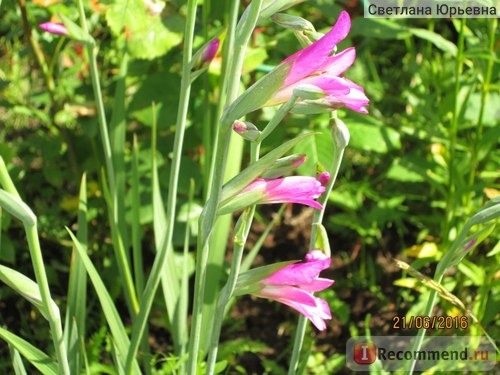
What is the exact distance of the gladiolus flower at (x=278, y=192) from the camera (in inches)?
37.8

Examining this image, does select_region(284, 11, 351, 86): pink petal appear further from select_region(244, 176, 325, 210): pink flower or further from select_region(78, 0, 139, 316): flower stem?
select_region(78, 0, 139, 316): flower stem

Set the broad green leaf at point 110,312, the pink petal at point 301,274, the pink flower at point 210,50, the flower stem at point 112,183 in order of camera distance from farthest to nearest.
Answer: the flower stem at point 112,183 < the broad green leaf at point 110,312 < the pink flower at point 210,50 < the pink petal at point 301,274

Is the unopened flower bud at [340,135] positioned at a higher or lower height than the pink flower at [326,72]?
lower

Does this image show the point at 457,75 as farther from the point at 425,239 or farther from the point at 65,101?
the point at 65,101

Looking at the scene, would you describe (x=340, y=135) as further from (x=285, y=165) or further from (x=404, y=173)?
(x=404, y=173)

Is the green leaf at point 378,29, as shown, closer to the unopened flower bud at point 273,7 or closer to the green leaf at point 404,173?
the green leaf at point 404,173

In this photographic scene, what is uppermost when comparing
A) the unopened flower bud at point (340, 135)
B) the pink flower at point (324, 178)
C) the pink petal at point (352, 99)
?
the pink petal at point (352, 99)

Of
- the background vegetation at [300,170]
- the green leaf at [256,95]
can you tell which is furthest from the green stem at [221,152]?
the background vegetation at [300,170]

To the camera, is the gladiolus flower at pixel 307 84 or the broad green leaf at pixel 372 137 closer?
the gladiolus flower at pixel 307 84

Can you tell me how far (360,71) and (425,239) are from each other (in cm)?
74

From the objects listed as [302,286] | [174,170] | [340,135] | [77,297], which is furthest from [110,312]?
[340,135]

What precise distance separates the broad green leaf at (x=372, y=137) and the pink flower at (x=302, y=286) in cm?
85

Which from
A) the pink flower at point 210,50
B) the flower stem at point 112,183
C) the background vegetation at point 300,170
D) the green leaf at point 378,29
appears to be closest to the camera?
the pink flower at point 210,50

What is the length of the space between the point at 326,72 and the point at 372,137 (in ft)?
3.08
